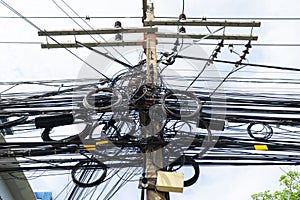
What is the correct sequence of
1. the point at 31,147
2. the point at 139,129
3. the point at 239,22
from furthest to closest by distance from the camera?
1. the point at 239,22
2. the point at 139,129
3. the point at 31,147

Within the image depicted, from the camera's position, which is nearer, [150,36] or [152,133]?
[152,133]

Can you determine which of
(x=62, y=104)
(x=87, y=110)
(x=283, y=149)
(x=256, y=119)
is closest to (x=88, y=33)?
(x=62, y=104)

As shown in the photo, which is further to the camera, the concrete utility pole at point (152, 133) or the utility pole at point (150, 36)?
the utility pole at point (150, 36)

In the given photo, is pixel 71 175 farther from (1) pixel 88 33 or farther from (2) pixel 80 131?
(1) pixel 88 33

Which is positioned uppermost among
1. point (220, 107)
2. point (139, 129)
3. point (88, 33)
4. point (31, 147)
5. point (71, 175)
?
point (88, 33)

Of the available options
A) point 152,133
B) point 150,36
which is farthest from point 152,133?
point 150,36

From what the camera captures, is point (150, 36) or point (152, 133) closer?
point (152, 133)

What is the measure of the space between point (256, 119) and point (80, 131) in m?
2.03

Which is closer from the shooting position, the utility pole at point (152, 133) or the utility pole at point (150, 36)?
the utility pole at point (152, 133)

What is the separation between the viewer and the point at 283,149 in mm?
3846

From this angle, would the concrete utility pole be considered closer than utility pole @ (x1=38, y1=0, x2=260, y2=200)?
Yes

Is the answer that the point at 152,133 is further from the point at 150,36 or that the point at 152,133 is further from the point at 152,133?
the point at 150,36

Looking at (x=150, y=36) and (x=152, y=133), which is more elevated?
(x=150, y=36)

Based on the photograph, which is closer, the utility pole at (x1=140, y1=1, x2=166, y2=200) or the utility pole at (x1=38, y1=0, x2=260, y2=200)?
the utility pole at (x1=140, y1=1, x2=166, y2=200)
